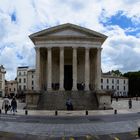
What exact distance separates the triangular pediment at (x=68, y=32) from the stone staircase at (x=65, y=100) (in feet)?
31.3

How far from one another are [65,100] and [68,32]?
40.8 ft

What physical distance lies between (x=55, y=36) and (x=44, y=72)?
8795mm

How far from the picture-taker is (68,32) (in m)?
57.9

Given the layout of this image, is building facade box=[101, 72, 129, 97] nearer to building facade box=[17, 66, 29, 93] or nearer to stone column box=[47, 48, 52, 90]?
building facade box=[17, 66, 29, 93]

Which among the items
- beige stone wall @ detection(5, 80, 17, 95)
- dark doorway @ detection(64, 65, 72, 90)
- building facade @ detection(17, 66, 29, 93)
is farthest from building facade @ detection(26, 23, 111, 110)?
beige stone wall @ detection(5, 80, 17, 95)

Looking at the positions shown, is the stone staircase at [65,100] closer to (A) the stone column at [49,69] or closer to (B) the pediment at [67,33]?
(A) the stone column at [49,69]

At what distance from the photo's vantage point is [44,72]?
63.3 metres

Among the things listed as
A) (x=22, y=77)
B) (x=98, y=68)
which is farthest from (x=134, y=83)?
(x=98, y=68)

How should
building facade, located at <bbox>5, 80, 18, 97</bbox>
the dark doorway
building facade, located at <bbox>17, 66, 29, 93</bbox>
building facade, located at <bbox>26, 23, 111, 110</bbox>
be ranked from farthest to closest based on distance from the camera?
building facade, located at <bbox>5, 80, 18, 97</bbox> → building facade, located at <bbox>17, 66, 29, 93</bbox> → the dark doorway → building facade, located at <bbox>26, 23, 111, 110</bbox>

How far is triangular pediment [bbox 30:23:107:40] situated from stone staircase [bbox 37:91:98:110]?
31.3 ft

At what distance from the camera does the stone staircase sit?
48.8 meters

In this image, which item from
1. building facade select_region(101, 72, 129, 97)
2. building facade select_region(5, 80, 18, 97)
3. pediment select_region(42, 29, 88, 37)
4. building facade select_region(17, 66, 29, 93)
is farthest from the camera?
building facade select_region(5, 80, 18, 97)

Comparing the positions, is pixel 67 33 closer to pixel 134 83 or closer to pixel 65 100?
pixel 65 100

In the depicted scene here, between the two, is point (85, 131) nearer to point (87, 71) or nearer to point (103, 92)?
point (103, 92)
